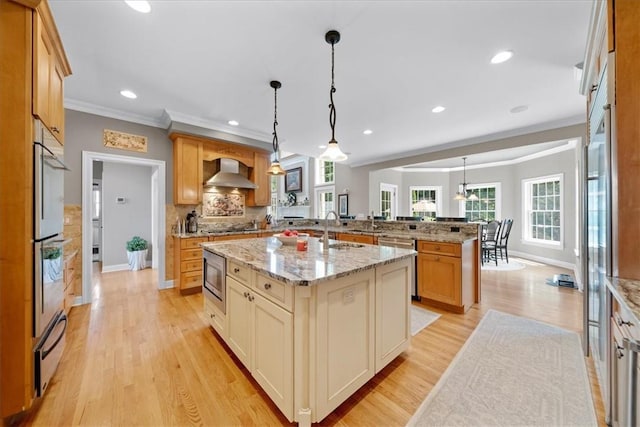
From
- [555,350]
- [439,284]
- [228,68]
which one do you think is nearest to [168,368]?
[228,68]

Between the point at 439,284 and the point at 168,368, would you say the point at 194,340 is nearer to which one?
the point at 168,368

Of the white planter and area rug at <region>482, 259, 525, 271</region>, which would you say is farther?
area rug at <region>482, 259, 525, 271</region>

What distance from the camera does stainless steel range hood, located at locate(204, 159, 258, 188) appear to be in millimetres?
4289

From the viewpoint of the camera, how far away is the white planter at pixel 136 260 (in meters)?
5.20

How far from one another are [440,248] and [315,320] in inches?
92.3

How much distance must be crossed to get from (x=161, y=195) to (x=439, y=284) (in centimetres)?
433

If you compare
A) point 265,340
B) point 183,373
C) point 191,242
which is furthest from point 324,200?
point 265,340

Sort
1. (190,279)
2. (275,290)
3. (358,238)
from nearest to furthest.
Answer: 1. (275,290)
2. (190,279)
3. (358,238)

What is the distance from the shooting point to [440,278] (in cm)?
316

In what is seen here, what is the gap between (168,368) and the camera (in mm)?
1985

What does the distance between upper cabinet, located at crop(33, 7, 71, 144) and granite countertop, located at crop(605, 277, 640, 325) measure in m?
2.99

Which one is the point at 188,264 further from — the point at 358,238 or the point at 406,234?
the point at 406,234

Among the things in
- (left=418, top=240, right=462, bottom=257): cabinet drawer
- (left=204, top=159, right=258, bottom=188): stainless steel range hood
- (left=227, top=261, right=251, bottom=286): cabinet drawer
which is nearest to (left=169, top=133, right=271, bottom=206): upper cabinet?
Answer: (left=204, top=159, right=258, bottom=188): stainless steel range hood

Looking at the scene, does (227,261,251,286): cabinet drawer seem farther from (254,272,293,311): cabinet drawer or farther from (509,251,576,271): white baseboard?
(509,251,576,271): white baseboard
